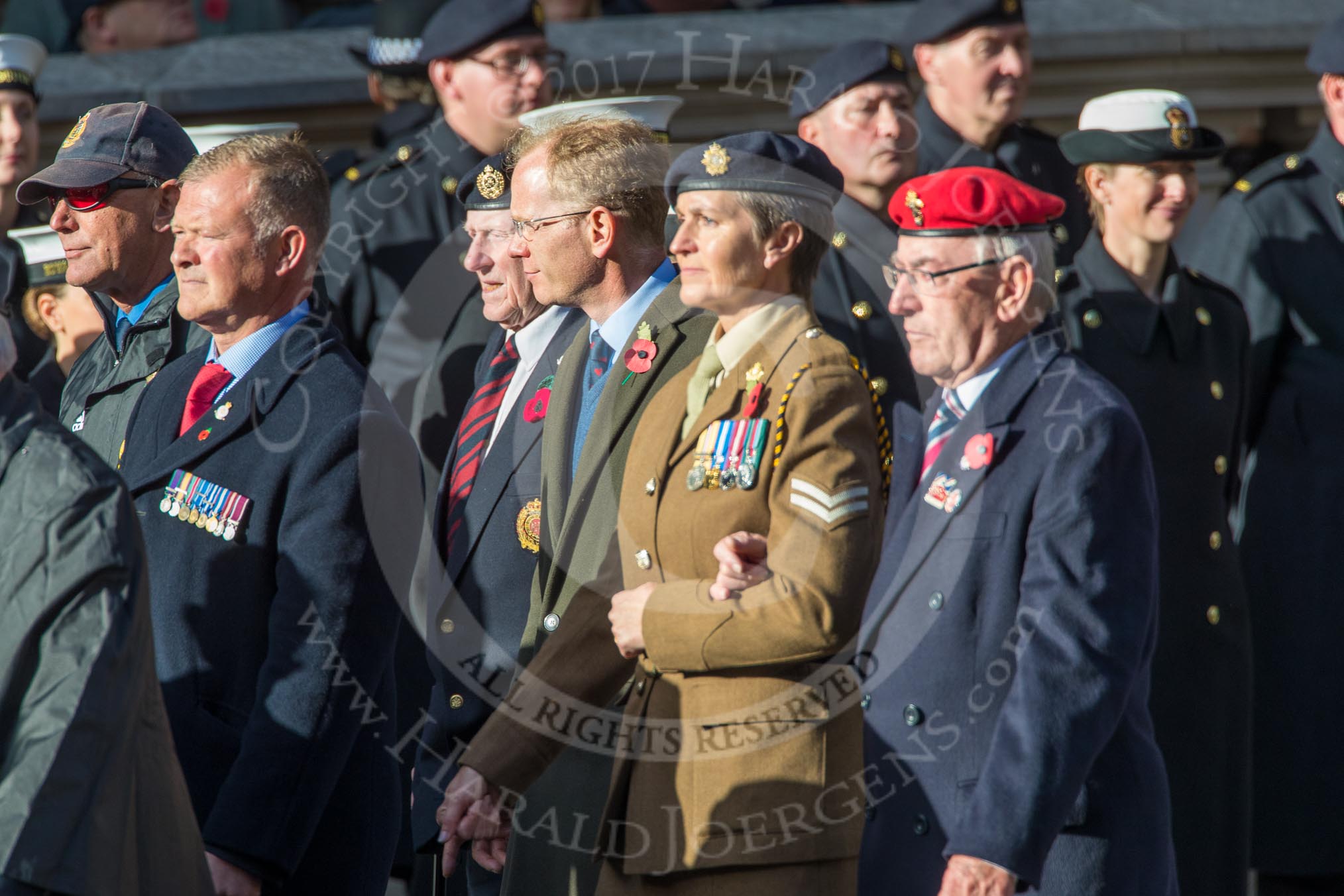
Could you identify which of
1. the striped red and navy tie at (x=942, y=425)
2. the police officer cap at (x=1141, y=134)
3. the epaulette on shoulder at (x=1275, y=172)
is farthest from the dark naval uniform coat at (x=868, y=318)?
the striped red and navy tie at (x=942, y=425)

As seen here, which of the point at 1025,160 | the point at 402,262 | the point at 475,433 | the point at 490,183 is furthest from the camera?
the point at 1025,160

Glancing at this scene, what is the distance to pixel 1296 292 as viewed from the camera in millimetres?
5625

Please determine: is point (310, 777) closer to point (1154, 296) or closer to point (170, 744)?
point (170, 744)

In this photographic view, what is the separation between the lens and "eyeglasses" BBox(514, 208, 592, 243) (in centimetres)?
401

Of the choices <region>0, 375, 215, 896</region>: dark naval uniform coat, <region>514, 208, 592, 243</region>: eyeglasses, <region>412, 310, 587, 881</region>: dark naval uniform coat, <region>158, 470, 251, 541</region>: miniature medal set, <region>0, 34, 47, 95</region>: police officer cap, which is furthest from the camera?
<region>0, 34, 47, 95</region>: police officer cap

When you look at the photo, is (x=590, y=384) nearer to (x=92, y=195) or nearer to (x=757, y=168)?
(x=757, y=168)

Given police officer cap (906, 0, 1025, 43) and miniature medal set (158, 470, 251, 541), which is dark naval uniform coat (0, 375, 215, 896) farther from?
police officer cap (906, 0, 1025, 43)

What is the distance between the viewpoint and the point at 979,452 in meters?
3.52

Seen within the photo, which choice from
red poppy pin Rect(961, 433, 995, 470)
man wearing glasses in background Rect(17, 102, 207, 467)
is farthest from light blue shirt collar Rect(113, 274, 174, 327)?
red poppy pin Rect(961, 433, 995, 470)

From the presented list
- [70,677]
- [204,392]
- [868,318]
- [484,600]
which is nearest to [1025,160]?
[868,318]

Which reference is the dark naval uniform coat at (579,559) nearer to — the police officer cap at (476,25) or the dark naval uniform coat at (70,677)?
the dark naval uniform coat at (70,677)

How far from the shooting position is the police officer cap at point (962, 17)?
19.5ft

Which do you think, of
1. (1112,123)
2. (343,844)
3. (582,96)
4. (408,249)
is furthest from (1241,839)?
(582,96)

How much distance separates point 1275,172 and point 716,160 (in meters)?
2.68
